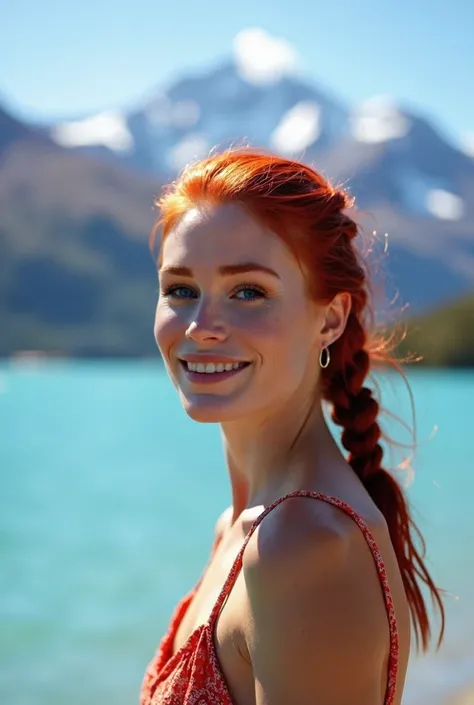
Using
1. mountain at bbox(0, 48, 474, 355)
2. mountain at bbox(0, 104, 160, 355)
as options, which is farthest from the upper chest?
mountain at bbox(0, 104, 160, 355)

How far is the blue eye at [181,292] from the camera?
1.43 m

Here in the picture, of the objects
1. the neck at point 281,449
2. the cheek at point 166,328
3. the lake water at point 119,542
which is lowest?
the neck at point 281,449

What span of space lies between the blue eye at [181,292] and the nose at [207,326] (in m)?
0.06

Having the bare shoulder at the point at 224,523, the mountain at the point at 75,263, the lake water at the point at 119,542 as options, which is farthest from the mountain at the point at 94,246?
the bare shoulder at the point at 224,523

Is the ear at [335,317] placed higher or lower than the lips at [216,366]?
higher

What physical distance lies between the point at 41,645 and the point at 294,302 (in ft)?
20.8

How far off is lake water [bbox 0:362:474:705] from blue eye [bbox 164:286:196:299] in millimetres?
698

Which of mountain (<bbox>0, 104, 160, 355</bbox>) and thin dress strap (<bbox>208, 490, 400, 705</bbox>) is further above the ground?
mountain (<bbox>0, 104, 160, 355</bbox>)

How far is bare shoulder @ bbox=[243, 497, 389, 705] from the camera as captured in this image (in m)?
1.13

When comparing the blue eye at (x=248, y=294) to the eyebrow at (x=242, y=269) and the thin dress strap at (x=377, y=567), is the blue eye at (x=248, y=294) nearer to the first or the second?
the eyebrow at (x=242, y=269)

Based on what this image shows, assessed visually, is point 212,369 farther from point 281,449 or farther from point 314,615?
point 314,615

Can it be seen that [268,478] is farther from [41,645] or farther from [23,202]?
[23,202]

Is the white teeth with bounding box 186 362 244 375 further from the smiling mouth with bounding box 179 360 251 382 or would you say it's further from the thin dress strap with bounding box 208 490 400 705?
the thin dress strap with bounding box 208 490 400 705

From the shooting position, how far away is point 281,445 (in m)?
1.48
